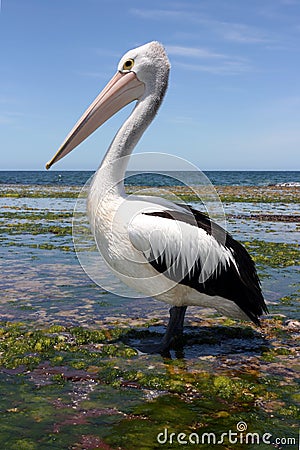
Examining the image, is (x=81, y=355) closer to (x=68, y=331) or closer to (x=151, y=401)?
(x=68, y=331)

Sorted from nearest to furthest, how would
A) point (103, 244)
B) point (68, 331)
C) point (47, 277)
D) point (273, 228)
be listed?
point (103, 244) < point (68, 331) < point (47, 277) < point (273, 228)

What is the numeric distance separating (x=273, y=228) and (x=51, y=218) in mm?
6279

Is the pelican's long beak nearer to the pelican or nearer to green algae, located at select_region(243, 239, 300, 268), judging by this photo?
the pelican

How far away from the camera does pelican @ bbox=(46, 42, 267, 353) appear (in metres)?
3.76

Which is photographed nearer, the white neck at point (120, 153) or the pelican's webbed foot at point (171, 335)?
the white neck at point (120, 153)

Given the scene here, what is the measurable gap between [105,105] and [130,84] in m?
0.28

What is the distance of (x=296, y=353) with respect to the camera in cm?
427

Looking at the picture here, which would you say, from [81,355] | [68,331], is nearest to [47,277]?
[68,331]

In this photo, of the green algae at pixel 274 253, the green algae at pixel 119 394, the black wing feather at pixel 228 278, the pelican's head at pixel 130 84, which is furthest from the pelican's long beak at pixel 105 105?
the green algae at pixel 274 253

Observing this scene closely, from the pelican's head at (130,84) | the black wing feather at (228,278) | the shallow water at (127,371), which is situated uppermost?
the pelican's head at (130,84)

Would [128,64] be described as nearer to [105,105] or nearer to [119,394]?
[105,105]

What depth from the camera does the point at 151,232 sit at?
3658 mm

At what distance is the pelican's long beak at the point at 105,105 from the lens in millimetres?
4156

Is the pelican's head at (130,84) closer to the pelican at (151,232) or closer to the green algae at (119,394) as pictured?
the pelican at (151,232)
